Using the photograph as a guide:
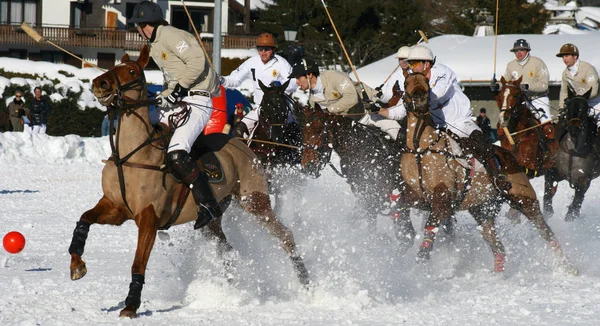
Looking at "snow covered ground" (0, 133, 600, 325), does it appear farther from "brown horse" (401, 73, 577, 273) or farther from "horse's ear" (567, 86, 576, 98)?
"horse's ear" (567, 86, 576, 98)

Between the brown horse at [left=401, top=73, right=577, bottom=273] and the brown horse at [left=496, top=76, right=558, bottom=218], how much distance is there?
2822mm

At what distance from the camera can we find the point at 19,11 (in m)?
49.9

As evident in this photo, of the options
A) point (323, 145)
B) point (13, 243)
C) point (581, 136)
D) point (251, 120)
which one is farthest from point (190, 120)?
point (581, 136)

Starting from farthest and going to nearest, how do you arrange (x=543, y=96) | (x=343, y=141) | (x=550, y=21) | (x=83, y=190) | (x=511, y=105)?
(x=550, y=21), (x=83, y=190), (x=543, y=96), (x=511, y=105), (x=343, y=141)

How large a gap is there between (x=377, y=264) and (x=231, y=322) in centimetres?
234

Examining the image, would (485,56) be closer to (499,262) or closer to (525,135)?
(525,135)

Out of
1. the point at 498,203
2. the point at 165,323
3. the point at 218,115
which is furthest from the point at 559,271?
the point at 165,323

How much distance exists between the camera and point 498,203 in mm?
10109

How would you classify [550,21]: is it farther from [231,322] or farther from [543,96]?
[231,322]

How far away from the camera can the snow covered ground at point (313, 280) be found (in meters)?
7.36

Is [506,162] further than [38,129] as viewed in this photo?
No

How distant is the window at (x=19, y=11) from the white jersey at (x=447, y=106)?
140ft

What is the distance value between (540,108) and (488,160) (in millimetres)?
4007

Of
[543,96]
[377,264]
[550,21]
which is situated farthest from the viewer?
[550,21]
